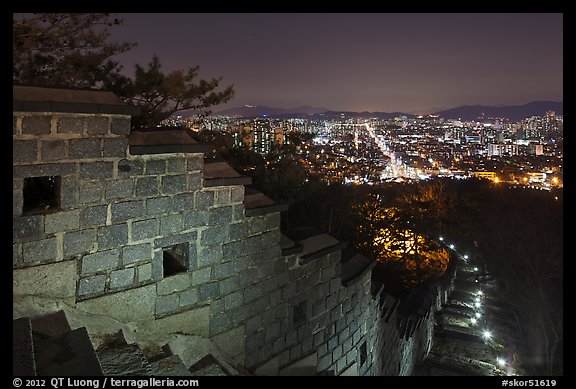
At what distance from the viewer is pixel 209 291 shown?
166 inches

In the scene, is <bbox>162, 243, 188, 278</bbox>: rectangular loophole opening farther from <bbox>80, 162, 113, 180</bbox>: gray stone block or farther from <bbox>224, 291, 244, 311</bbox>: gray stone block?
<bbox>80, 162, 113, 180</bbox>: gray stone block

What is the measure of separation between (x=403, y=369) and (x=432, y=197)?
17.5 metres

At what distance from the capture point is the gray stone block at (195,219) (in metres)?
4.01

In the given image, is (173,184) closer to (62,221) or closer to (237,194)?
(237,194)

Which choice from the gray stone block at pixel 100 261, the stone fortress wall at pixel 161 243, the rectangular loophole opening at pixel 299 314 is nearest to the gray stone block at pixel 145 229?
the stone fortress wall at pixel 161 243

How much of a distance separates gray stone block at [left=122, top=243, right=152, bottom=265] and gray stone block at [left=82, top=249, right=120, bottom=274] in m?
0.06

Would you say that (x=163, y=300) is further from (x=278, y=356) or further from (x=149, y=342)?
(x=278, y=356)

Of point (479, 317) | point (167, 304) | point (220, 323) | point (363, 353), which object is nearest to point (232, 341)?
point (220, 323)

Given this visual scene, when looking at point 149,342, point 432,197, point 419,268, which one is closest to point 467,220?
point 432,197

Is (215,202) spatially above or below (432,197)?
above

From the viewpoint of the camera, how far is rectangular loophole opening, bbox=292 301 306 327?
5.10 metres

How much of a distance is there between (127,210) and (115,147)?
1.81 feet

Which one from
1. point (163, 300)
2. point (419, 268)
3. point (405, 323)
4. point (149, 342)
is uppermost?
point (163, 300)

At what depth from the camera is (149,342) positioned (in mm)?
3754
